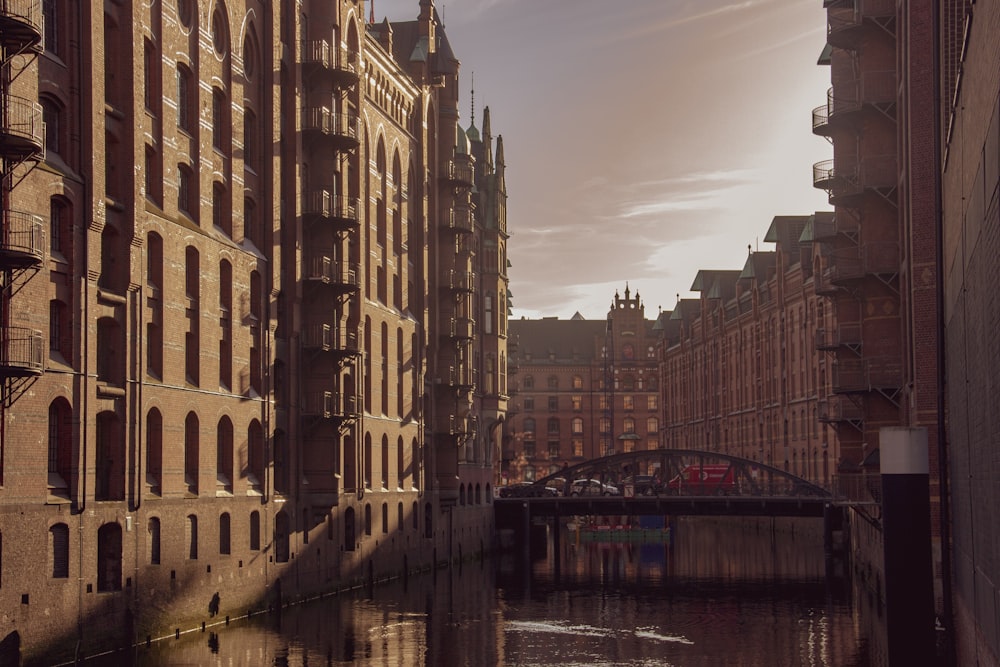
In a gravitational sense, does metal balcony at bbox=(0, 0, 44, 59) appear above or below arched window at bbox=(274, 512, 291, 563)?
above

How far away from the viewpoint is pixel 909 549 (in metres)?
21.8

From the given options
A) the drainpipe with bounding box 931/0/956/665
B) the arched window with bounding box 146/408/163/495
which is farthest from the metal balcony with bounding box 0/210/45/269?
the drainpipe with bounding box 931/0/956/665

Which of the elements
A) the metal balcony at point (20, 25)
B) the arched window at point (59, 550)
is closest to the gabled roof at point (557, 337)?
the arched window at point (59, 550)

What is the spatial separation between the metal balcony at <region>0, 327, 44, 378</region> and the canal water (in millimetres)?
7797

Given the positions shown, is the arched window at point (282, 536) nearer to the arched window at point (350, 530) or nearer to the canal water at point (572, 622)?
the canal water at point (572, 622)

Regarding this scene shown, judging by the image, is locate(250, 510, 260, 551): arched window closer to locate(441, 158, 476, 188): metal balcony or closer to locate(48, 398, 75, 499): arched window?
locate(48, 398, 75, 499): arched window

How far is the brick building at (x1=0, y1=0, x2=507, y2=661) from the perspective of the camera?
3212 centimetres

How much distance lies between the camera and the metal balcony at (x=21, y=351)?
3016 cm

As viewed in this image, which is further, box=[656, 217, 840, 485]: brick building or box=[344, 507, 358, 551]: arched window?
box=[656, 217, 840, 485]: brick building

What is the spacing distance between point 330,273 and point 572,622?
14838 millimetres

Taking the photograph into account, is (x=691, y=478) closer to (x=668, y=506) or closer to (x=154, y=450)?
(x=668, y=506)

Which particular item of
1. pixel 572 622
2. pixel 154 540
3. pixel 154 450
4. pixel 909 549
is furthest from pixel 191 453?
pixel 909 549

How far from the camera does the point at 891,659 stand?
21562 mm

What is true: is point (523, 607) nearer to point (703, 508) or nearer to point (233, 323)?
point (233, 323)
